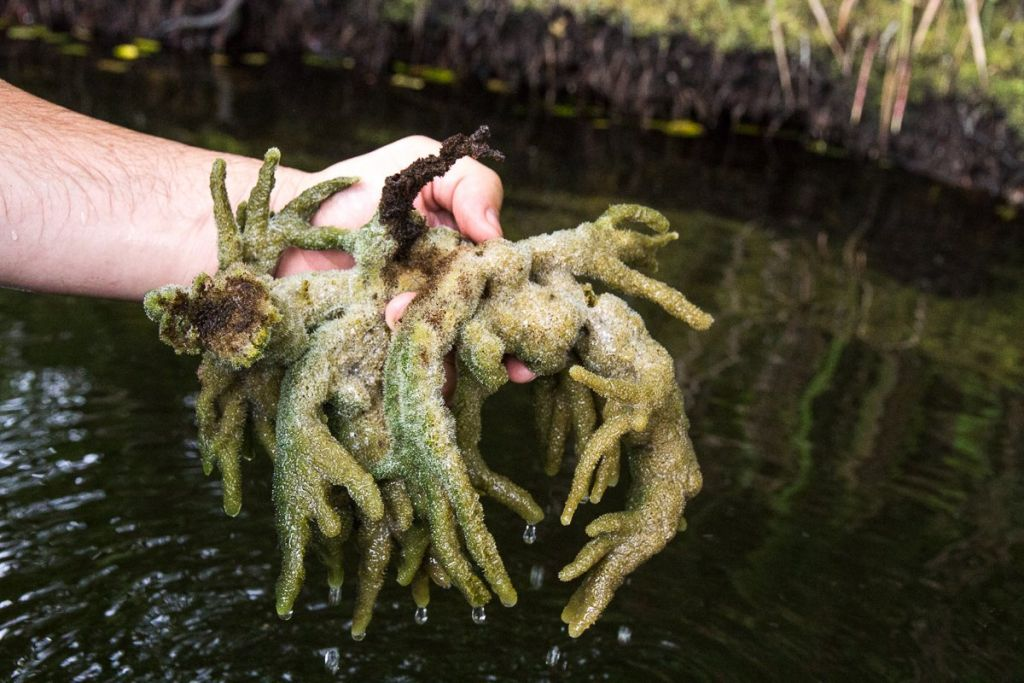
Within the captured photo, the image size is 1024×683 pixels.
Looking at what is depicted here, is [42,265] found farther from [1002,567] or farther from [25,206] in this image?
[1002,567]

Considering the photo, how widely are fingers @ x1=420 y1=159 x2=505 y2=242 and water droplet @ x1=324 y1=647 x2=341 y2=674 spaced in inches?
42.1

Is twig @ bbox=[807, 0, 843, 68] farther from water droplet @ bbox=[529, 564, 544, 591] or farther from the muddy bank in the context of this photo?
water droplet @ bbox=[529, 564, 544, 591]

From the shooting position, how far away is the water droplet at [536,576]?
289cm

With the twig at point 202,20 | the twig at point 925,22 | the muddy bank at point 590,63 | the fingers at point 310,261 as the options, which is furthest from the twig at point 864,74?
the fingers at point 310,261

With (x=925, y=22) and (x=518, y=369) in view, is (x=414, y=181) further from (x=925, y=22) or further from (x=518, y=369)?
(x=925, y=22)

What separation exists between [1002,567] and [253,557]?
203 cm

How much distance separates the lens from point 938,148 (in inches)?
261

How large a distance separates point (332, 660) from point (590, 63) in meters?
5.20

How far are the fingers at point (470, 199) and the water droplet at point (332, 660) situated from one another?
107cm

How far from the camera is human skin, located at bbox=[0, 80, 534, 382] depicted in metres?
2.35

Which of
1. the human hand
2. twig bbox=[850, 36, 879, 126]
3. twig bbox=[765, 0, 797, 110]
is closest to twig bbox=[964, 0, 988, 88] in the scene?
twig bbox=[850, 36, 879, 126]

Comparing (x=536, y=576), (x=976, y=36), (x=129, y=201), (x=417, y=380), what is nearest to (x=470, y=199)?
(x=417, y=380)

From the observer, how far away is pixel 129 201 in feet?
8.16

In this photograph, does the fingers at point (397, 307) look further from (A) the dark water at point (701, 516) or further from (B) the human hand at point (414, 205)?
(A) the dark water at point (701, 516)
